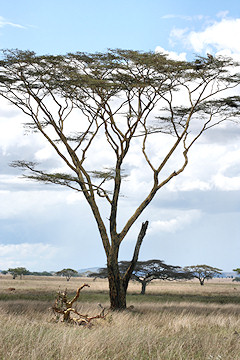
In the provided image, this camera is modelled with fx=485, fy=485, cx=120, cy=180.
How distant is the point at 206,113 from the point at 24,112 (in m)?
8.66

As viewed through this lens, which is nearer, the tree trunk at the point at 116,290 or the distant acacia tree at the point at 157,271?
the tree trunk at the point at 116,290

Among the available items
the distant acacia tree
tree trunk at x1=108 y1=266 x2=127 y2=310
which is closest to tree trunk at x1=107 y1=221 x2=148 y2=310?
tree trunk at x1=108 y1=266 x2=127 y2=310

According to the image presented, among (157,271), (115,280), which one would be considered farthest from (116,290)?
(157,271)

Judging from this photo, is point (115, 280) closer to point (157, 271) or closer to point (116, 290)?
point (116, 290)

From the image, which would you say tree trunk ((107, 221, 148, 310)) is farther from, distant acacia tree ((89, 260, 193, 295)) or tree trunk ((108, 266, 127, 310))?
distant acacia tree ((89, 260, 193, 295))

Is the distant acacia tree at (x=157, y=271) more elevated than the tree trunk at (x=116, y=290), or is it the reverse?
the distant acacia tree at (x=157, y=271)

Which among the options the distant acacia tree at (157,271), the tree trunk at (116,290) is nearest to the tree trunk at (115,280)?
the tree trunk at (116,290)

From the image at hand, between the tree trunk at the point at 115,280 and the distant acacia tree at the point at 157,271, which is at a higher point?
the distant acacia tree at the point at 157,271

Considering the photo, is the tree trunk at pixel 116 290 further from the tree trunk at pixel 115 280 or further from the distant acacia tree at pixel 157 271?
the distant acacia tree at pixel 157 271

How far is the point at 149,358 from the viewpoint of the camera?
22.3 ft

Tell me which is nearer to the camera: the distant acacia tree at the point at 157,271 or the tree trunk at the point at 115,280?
the tree trunk at the point at 115,280

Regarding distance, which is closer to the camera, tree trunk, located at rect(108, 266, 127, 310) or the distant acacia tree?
tree trunk, located at rect(108, 266, 127, 310)

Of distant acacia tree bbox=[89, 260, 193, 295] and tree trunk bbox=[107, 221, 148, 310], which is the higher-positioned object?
distant acacia tree bbox=[89, 260, 193, 295]

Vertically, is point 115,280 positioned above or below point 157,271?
below
